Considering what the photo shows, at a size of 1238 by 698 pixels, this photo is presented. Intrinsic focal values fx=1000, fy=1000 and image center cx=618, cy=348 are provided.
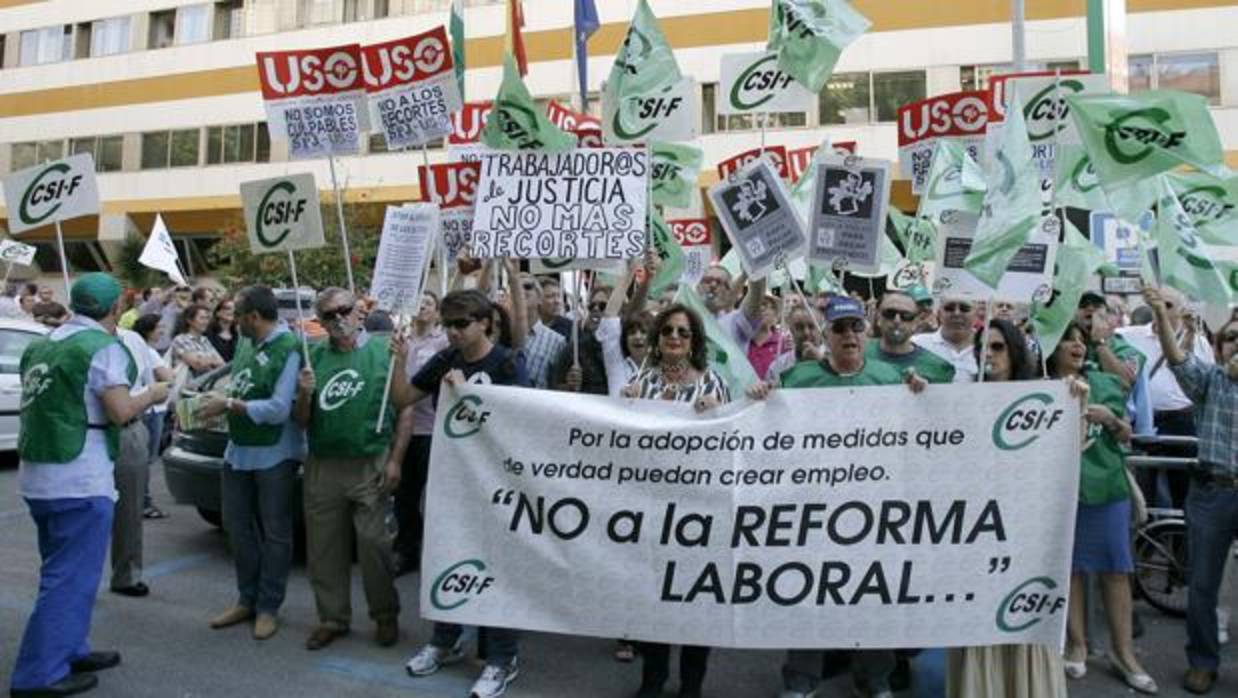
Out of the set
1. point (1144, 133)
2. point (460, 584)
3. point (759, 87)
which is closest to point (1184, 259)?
point (1144, 133)

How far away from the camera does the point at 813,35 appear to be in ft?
23.4

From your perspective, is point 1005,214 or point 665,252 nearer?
point 1005,214

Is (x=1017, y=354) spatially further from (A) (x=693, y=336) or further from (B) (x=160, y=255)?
(B) (x=160, y=255)

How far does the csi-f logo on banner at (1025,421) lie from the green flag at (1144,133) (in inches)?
70.6

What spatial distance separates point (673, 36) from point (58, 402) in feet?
77.6

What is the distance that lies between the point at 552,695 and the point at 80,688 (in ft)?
7.11

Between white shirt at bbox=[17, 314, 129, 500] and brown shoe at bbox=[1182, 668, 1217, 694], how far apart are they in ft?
17.2

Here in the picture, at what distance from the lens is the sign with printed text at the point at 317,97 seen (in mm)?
6441

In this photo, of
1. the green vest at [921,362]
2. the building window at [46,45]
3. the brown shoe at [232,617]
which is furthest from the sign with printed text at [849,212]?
the building window at [46,45]

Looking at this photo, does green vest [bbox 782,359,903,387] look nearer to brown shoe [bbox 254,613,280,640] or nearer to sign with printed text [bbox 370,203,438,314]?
sign with printed text [bbox 370,203,438,314]

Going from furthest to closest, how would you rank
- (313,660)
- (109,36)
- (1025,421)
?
1. (109,36)
2. (313,660)
3. (1025,421)

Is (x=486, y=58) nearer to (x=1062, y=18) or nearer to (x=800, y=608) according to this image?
(x=1062, y=18)

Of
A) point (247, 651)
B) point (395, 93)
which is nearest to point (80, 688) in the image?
point (247, 651)

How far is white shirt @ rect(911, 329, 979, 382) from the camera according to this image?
541cm
